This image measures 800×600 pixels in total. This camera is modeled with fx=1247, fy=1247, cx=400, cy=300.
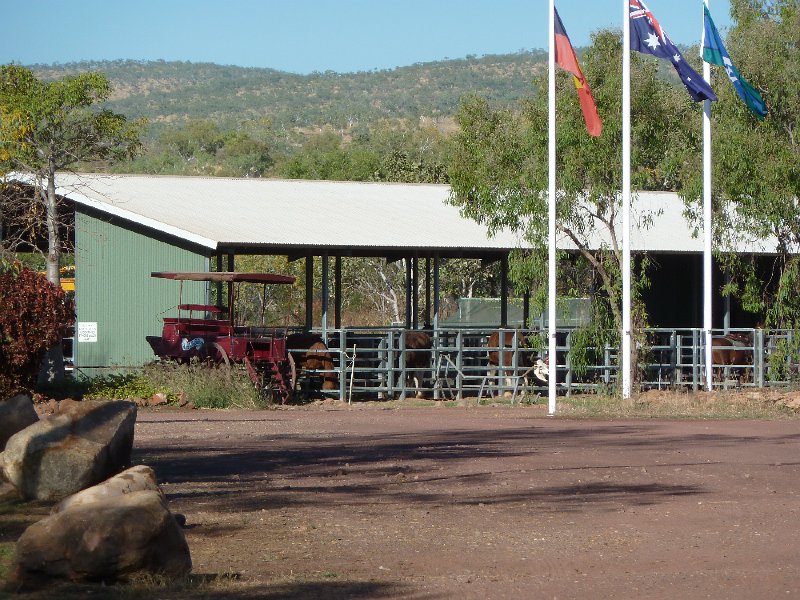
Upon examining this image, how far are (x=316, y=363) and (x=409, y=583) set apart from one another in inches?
748

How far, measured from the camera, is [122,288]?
2811 cm

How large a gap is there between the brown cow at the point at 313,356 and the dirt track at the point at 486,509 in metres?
7.31

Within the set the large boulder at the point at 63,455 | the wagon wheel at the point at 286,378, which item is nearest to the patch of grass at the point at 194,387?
the wagon wheel at the point at 286,378

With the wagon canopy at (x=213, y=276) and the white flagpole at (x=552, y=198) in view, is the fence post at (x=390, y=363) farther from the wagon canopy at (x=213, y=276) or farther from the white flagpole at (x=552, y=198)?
the white flagpole at (x=552, y=198)

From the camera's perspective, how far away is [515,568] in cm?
871

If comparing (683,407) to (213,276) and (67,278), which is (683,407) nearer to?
(213,276)

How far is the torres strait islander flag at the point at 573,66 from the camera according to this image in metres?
21.9

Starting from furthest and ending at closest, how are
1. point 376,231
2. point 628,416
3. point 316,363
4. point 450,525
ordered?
point 376,231, point 316,363, point 628,416, point 450,525

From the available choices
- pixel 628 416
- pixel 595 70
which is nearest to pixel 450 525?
pixel 628 416

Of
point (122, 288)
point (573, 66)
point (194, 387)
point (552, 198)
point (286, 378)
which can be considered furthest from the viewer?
point (122, 288)

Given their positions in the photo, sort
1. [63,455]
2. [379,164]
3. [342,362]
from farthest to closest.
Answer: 1. [379,164]
2. [342,362]
3. [63,455]

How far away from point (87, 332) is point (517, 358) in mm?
9593

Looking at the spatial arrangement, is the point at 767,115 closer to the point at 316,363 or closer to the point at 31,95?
the point at 316,363

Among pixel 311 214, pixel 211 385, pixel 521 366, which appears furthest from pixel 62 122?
pixel 521 366
